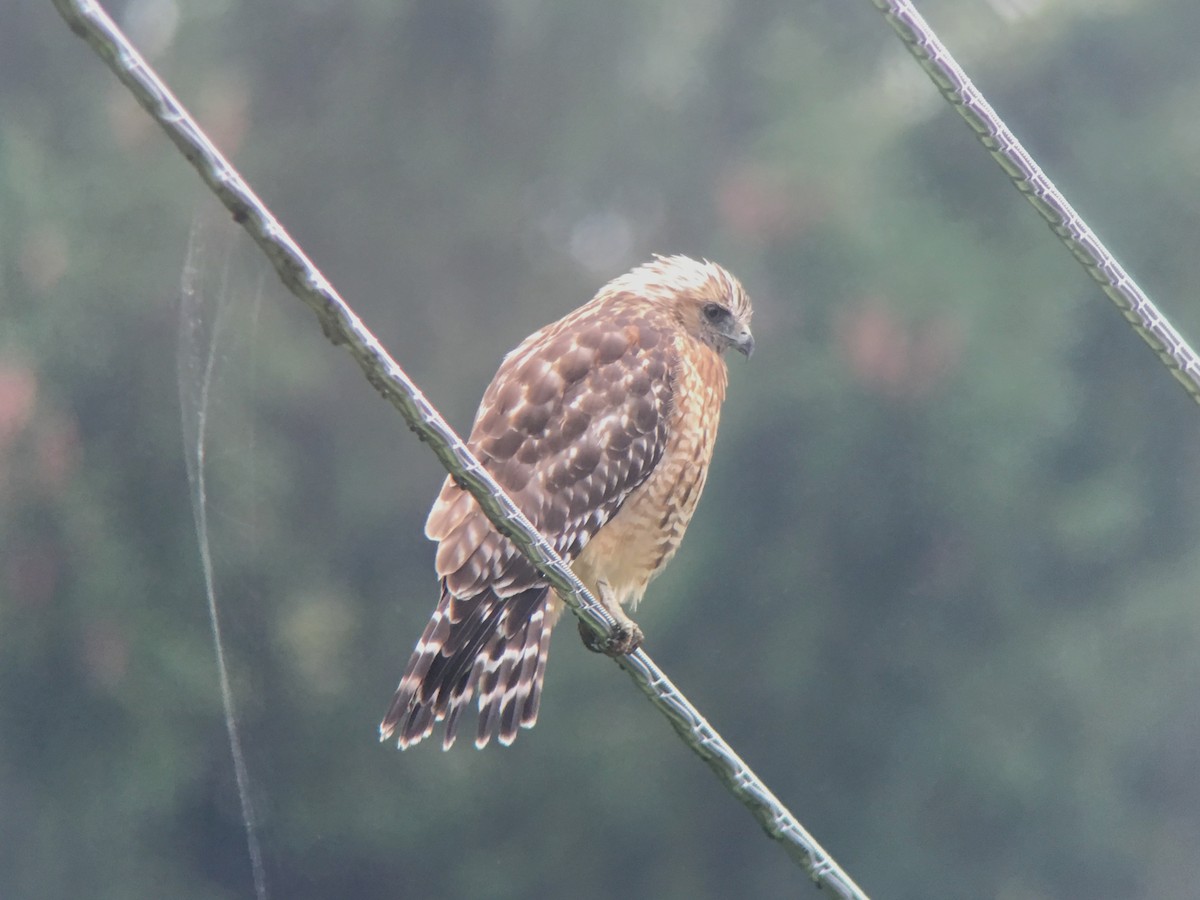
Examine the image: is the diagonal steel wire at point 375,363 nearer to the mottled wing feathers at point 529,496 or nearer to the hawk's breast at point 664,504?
the mottled wing feathers at point 529,496

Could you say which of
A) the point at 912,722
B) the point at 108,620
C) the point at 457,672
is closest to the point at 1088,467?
the point at 912,722

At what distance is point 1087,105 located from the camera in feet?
11.0

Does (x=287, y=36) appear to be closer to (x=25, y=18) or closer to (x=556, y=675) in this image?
(x=25, y=18)

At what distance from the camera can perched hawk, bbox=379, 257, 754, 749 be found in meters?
2.11

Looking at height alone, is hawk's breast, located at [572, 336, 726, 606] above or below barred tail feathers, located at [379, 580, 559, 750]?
above

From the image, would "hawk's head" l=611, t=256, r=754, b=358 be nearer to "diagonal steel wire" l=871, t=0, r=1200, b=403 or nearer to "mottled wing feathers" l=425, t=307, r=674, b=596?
"mottled wing feathers" l=425, t=307, r=674, b=596

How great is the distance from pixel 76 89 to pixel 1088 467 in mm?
2404

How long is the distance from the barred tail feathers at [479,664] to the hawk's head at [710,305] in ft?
1.80

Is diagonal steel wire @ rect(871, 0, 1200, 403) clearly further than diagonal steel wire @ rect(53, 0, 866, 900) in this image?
Yes

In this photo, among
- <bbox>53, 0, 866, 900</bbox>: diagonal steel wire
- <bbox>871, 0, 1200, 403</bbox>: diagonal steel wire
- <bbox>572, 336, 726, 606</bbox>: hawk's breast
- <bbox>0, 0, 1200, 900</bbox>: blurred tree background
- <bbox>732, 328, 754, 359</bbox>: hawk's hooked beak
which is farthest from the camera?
<bbox>0, 0, 1200, 900</bbox>: blurred tree background

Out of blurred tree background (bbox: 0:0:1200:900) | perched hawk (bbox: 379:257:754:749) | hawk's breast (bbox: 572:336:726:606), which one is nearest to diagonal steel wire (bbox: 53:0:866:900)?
perched hawk (bbox: 379:257:754:749)

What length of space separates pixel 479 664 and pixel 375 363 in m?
1.13

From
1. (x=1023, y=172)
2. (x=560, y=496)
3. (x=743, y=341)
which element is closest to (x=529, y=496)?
(x=560, y=496)

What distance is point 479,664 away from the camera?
7.32 ft
